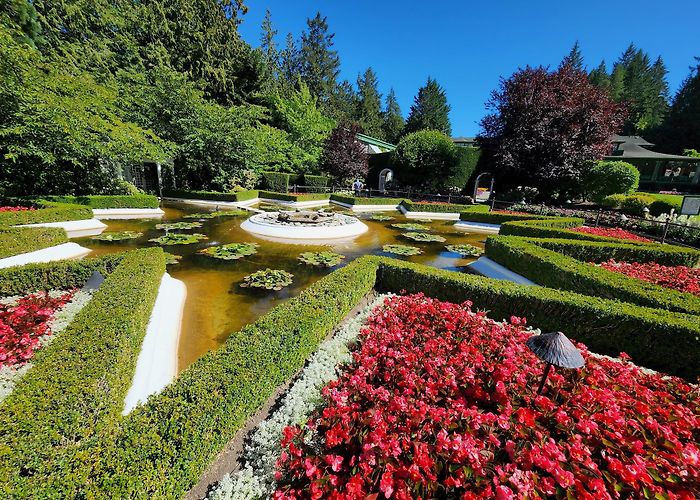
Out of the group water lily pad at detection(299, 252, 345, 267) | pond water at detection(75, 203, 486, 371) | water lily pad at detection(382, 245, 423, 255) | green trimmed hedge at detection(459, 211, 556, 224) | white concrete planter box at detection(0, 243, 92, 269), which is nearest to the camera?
pond water at detection(75, 203, 486, 371)

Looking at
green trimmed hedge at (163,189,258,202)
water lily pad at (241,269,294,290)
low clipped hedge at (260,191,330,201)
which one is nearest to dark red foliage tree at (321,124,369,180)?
low clipped hedge at (260,191,330,201)

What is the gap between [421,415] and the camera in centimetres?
288

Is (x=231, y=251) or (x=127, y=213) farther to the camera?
(x=127, y=213)

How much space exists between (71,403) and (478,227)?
61.9ft

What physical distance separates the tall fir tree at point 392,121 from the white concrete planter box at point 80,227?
198 ft

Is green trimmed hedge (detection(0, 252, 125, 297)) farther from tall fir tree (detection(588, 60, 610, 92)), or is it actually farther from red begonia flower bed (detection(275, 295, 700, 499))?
tall fir tree (detection(588, 60, 610, 92))

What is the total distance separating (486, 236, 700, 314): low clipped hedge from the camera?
5.48 metres

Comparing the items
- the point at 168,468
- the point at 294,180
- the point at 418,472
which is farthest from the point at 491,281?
the point at 294,180

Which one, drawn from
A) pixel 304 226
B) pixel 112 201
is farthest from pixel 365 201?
pixel 112 201

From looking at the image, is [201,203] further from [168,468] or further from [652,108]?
[652,108]

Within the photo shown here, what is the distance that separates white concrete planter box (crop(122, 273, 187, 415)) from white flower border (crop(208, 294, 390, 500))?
127 centimetres

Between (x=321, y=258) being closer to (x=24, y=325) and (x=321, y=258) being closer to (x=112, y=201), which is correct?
(x=24, y=325)

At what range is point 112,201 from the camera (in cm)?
1686

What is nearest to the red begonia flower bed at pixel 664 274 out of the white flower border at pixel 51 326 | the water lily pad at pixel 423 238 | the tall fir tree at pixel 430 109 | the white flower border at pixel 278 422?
the water lily pad at pixel 423 238
